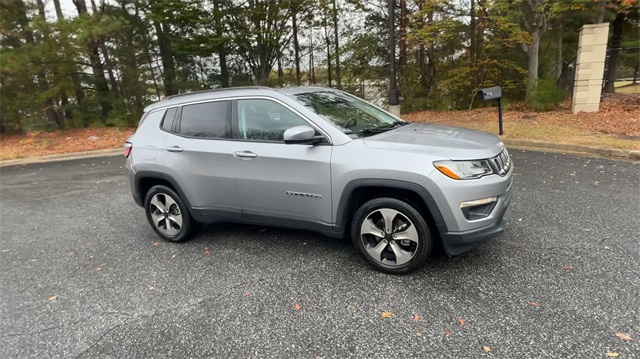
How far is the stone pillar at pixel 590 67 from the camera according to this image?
1027 centimetres

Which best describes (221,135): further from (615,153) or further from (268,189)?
(615,153)

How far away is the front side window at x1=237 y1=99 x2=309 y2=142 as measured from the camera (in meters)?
3.57

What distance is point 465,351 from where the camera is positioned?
2.36 meters

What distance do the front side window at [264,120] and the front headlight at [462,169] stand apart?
130cm

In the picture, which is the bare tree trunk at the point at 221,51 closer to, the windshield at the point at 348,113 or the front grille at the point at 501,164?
the windshield at the point at 348,113

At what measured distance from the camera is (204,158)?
12.7 ft

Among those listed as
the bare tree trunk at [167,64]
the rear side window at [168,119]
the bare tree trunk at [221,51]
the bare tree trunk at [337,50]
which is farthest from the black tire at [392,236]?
the bare tree trunk at [167,64]

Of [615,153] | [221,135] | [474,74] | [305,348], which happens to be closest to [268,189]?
[221,135]

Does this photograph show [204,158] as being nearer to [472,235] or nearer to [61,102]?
[472,235]

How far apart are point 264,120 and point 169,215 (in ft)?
5.57

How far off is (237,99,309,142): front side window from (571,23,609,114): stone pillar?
1054 centimetres

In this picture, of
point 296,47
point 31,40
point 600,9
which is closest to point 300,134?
point 600,9

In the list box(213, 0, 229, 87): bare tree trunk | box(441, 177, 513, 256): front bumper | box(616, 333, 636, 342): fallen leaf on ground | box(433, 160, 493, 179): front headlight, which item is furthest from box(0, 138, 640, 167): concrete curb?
box(213, 0, 229, 87): bare tree trunk

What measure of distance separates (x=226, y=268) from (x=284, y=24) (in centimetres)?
1587
